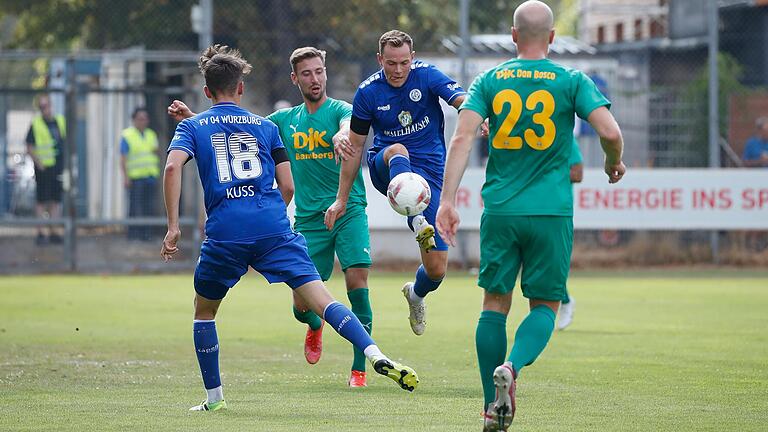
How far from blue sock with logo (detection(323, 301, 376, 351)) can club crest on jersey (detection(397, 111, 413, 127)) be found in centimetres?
210

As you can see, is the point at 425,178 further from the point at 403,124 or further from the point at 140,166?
the point at 140,166

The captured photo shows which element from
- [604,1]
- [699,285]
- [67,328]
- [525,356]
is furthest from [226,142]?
[604,1]

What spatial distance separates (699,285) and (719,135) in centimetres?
407

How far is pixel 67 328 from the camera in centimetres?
1287

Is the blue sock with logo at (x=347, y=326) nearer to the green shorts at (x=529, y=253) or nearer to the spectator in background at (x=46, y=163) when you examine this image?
the green shorts at (x=529, y=253)

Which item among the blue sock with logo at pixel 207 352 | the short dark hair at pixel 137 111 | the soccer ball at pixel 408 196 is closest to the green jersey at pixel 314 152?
the soccer ball at pixel 408 196

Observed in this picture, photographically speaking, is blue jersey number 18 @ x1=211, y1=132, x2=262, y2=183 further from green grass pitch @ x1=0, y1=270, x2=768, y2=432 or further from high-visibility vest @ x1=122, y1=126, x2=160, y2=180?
high-visibility vest @ x1=122, y1=126, x2=160, y2=180

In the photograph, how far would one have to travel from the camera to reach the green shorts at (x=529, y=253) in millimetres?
6504

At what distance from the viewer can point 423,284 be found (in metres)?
9.49

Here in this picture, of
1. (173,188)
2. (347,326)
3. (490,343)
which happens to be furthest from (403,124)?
(490,343)

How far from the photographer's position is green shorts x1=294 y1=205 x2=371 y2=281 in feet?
31.0

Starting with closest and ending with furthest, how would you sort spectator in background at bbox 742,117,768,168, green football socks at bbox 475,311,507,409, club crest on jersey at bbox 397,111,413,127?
green football socks at bbox 475,311,507,409 → club crest on jersey at bbox 397,111,413,127 → spectator in background at bbox 742,117,768,168

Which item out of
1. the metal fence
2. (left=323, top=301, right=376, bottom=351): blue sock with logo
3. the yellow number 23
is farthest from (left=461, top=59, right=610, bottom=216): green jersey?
the metal fence

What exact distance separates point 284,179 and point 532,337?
1928 mm
